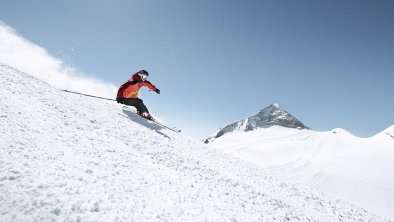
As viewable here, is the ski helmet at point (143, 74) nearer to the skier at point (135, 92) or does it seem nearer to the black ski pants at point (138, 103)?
the skier at point (135, 92)

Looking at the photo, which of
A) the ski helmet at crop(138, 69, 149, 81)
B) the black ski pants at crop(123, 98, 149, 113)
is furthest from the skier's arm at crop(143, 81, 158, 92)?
the black ski pants at crop(123, 98, 149, 113)

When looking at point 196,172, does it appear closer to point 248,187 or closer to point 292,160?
point 248,187

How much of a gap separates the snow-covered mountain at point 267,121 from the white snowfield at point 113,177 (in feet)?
204

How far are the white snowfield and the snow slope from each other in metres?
6.19

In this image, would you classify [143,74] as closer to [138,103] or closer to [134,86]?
[134,86]

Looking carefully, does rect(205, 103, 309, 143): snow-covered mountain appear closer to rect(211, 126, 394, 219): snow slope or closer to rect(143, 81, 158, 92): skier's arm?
rect(211, 126, 394, 219): snow slope

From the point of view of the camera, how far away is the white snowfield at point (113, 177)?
14.6 ft

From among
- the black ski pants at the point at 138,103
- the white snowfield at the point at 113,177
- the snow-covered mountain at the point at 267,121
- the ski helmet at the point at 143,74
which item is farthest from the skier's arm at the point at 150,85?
the snow-covered mountain at the point at 267,121

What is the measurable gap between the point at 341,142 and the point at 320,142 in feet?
6.08

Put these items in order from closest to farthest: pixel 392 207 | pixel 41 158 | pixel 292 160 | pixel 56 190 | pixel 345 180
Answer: pixel 56 190, pixel 41 158, pixel 392 207, pixel 345 180, pixel 292 160

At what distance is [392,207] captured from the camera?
16469 millimetres

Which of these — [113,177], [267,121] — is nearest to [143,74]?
[113,177]

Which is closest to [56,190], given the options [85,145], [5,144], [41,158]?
[41,158]

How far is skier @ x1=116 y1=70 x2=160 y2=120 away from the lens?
15000mm
